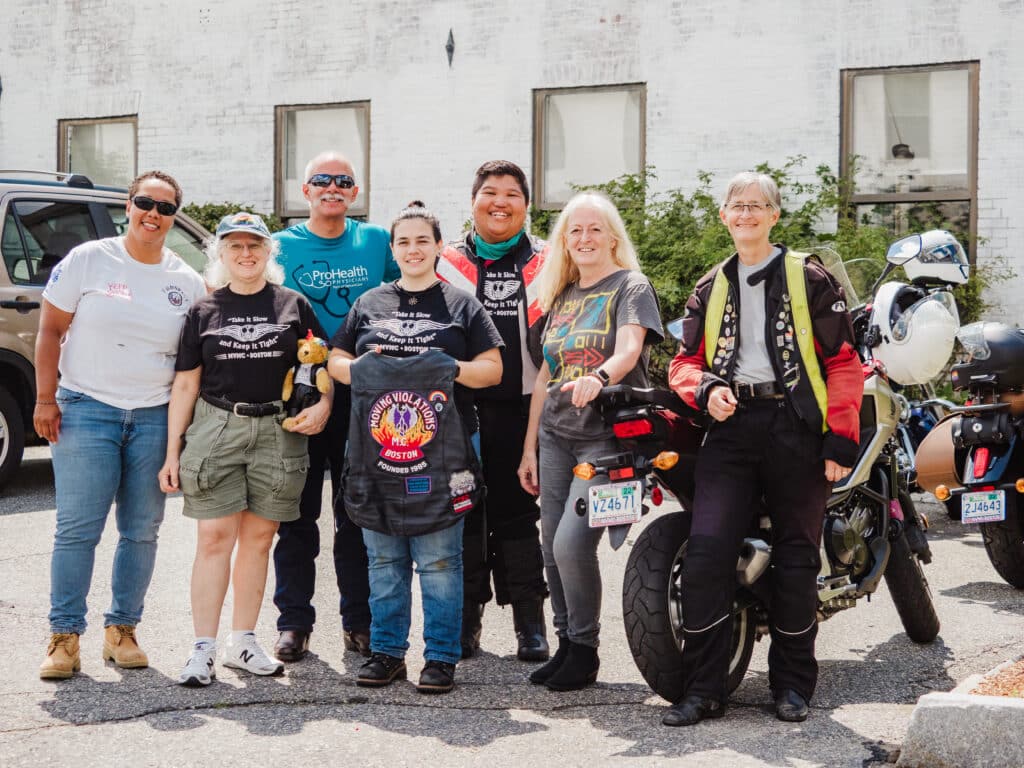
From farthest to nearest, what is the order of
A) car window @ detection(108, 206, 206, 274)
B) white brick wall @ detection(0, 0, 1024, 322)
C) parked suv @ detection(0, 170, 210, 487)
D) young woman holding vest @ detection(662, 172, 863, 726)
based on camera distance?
white brick wall @ detection(0, 0, 1024, 322), car window @ detection(108, 206, 206, 274), parked suv @ detection(0, 170, 210, 487), young woman holding vest @ detection(662, 172, 863, 726)

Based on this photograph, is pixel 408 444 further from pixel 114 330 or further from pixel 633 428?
pixel 114 330

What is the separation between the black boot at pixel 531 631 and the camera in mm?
4988

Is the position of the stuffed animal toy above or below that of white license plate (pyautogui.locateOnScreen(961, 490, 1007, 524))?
above

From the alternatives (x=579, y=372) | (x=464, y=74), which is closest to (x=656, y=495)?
(x=579, y=372)

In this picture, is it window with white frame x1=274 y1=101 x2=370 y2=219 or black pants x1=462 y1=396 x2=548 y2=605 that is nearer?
black pants x1=462 y1=396 x2=548 y2=605

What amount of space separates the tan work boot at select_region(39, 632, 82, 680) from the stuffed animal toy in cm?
111

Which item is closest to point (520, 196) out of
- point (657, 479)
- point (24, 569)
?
point (657, 479)

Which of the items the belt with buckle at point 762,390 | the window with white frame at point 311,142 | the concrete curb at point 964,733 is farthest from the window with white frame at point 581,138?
the concrete curb at point 964,733

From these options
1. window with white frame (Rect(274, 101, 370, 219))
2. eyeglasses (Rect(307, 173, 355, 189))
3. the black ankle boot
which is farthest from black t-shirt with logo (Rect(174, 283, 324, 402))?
window with white frame (Rect(274, 101, 370, 219))

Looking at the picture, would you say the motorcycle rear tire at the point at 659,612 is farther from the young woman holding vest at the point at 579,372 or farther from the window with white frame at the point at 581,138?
the window with white frame at the point at 581,138

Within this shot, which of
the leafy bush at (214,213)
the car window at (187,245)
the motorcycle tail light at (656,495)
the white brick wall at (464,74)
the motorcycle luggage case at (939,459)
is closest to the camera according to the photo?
the motorcycle tail light at (656,495)

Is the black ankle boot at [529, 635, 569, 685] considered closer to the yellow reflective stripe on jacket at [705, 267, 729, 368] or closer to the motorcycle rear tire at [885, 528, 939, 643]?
the yellow reflective stripe on jacket at [705, 267, 729, 368]

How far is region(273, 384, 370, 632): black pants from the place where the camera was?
5.00 m

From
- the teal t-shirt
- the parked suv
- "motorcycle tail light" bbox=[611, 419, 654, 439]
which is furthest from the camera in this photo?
the parked suv
